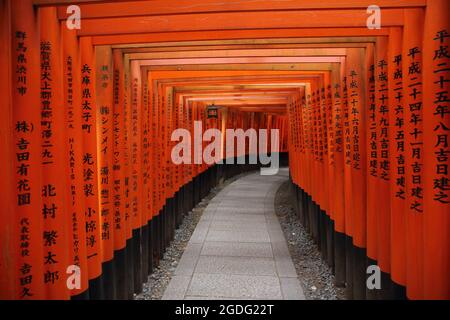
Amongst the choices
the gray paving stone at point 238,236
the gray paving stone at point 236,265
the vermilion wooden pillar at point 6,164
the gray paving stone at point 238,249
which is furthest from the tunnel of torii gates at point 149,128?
the gray paving stone at point 238,236

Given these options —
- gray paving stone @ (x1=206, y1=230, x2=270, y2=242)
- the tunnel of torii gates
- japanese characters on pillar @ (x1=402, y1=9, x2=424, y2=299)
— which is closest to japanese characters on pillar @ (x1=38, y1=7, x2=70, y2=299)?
the tunnel of torii gates

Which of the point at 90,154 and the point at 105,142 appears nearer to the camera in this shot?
the point at 90,154

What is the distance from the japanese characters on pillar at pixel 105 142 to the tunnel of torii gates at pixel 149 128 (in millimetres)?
22

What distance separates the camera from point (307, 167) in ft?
32.1

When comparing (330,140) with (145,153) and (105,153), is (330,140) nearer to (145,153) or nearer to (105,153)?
(145,153)

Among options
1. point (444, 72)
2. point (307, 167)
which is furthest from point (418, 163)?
point (307, 167)

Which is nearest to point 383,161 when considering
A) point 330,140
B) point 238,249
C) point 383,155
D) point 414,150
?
point 383,155

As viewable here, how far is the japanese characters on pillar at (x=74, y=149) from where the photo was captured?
12.4ft

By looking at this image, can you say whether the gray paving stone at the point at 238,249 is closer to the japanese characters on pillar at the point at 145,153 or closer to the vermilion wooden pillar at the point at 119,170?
the japanese characters on pillar at the point at 145,153

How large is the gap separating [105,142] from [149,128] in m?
2.78

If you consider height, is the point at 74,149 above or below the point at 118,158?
above

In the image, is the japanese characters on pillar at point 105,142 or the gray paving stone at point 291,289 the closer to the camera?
the japanese characters on pillar at point 105,142

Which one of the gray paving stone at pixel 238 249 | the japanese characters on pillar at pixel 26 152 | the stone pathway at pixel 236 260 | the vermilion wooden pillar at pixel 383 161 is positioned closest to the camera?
the japanese characters on pillar at pixel 26 152

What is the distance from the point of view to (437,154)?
3049 mm
